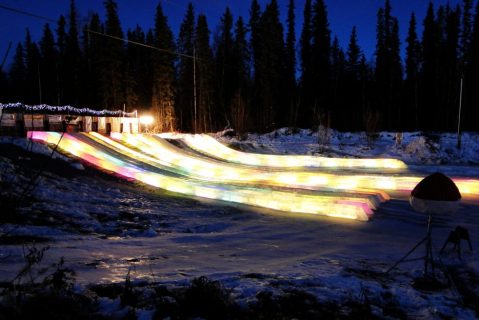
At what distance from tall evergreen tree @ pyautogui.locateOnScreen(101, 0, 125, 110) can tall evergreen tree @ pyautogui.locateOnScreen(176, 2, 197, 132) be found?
7442 millimetres

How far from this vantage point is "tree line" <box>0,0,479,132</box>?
4522cm

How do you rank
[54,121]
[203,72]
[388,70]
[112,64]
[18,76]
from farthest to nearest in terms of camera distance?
[18,76] → [388,70] → [203,72] → [112,64] → [54,121]

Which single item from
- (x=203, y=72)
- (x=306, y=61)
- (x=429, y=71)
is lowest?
(x=203, y=72)

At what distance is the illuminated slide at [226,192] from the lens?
11.5m

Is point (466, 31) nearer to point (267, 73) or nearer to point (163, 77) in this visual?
point (267, 73)

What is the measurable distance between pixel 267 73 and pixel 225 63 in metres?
8.69

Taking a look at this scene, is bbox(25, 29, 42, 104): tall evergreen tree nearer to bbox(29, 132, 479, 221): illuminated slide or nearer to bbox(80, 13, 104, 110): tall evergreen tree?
bbox(80, 13, 104, 110): tall evergreen tree

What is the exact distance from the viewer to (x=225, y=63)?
5450 cm

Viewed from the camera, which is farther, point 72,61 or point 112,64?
point 72,61

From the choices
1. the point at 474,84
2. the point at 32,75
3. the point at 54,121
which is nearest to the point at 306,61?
the point at 474,84

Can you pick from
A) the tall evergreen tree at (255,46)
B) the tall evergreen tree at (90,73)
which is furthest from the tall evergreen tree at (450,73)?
the tall evergreen tree at (90,73)

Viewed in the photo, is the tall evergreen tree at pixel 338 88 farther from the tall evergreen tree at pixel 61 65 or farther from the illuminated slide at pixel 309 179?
the tall evergreen tree at pixel 61 65

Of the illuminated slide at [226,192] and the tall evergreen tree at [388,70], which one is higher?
the tall evergreen tree at [388,70]

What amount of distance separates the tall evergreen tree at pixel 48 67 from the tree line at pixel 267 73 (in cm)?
15
